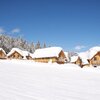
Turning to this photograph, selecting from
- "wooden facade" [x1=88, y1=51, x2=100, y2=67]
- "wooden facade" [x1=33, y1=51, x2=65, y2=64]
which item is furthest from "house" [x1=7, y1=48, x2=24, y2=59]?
"wooden facade" [x1=88, y1=51, x2=100, y2=67]

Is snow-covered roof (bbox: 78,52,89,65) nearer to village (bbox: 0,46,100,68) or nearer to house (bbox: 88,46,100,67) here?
village (bbox: 0,46,100,68)

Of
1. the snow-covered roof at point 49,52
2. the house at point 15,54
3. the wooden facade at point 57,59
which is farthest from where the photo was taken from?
the house at point 15,54

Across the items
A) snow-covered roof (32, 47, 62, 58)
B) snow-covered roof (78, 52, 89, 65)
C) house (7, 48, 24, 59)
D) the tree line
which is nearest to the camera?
snow-covered roof (32, 47, 62, 58)

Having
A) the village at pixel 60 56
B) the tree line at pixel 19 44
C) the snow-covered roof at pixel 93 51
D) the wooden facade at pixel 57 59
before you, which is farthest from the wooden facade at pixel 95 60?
the tree line at pixel 19 44

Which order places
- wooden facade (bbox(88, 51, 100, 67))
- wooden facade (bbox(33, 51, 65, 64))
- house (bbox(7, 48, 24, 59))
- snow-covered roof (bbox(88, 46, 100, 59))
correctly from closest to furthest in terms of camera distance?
wooden facade (bbox(33, 51, 65, 64)), wooden facade (bbox(88, 51, 100, 67)), snow-covered roof (bbox(88, 46, 100, 59)), house (bbox(7, 48, 24, 59))

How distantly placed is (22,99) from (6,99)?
0.65 m

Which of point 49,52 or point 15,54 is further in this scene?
point 15,54

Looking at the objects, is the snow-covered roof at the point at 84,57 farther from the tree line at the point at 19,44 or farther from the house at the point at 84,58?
the tree line at the point at 19,44

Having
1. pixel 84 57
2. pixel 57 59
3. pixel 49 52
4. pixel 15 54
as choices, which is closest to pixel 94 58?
pixel 84 57

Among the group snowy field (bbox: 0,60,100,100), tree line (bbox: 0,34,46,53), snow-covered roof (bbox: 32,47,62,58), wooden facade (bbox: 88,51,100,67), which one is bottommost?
snowy field (bbox: 0,60,100,100)

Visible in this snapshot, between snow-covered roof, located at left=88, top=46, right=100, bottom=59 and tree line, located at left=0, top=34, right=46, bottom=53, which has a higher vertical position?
tree line, located at left=0, top=34, right=46, bottom=53

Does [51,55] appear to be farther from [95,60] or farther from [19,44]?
[19,44]

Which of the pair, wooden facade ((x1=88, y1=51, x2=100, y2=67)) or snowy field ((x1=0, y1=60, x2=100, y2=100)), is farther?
wooden facade ((x1=88, y1=51, x2=100, y2=67))

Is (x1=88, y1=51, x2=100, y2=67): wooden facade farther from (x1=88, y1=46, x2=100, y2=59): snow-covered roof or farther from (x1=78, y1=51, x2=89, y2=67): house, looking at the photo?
(x1=78, y1=51, x2=89, y2=67): house
